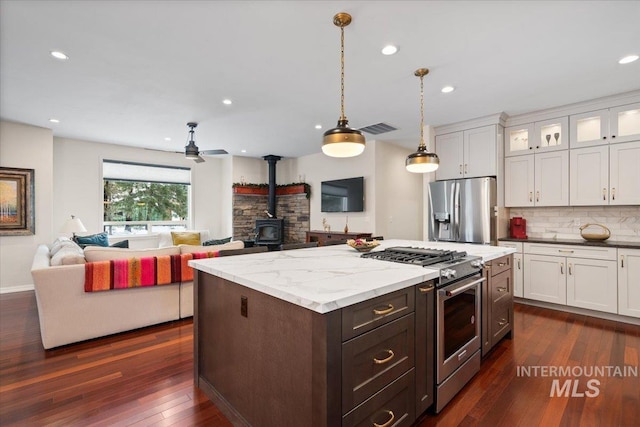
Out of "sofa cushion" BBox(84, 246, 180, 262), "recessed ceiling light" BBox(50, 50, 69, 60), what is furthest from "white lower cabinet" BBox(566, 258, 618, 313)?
"recessed ceiling light" BBox(50, 50, 69, 60)

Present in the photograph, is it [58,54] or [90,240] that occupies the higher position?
[58,54]

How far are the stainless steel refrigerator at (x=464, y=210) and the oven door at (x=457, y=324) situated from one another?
2176 millimetres

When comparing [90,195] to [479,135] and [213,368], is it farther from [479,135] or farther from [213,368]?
[479,135]

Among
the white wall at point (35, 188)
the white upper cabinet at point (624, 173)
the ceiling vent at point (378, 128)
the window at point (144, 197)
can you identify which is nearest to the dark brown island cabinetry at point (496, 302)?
the white upper cabinet at point (624, 173)

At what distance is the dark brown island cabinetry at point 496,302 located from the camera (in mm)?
2432

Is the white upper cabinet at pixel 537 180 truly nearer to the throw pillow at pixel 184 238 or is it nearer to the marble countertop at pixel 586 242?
the marble countertop at pixel 586 242

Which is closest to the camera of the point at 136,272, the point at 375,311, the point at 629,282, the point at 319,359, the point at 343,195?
the point at 319,359

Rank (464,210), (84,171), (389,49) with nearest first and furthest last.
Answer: (389,49) → (464,210) → (84,171)

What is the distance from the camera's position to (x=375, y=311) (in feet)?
4.63

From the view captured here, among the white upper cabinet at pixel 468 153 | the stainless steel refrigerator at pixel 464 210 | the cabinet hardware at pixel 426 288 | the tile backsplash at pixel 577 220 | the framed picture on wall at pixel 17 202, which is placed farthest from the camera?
the framed picture on wall at pixel 17 202

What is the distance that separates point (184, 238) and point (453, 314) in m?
5.88

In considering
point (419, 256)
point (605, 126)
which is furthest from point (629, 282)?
point (419, 256)

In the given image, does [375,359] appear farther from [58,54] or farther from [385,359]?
[58,54]

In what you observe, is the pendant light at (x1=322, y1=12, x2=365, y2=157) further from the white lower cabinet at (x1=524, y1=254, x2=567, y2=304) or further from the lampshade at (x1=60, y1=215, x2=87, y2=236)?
the lampshade at (x1=60, y1=215, x2=87, y2=236)
